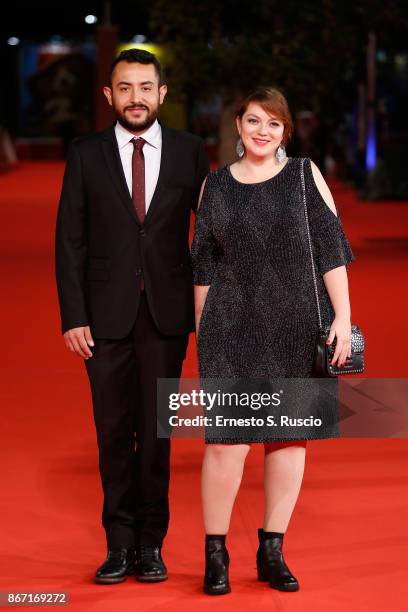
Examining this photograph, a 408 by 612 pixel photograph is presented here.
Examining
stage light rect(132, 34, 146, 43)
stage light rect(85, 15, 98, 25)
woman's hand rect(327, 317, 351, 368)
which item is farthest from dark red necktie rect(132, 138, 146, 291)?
stage light rect(132, 34, 146, 43)

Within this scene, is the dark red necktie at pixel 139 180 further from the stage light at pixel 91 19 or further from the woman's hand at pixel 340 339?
the stage light at pixel 91 19

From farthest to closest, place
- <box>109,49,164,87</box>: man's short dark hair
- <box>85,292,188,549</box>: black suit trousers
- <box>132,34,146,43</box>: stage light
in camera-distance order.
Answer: <box>132,34,146,43</box>: stage light < <box>85,292,188,549</box>: black suit trousers < <box>109,49,164,87</box>: man's short dark hair

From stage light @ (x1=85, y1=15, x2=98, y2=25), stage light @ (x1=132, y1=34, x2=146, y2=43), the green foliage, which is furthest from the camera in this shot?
stage light @ (x1=132, y1=34, x2=146, y2=43)

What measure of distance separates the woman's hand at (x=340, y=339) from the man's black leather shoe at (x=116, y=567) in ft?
3.14

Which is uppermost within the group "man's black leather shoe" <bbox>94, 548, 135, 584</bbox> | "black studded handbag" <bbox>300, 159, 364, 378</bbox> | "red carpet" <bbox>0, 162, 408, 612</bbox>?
"black studded handbag" <bbox>300, 159, 364, 378</bbox>

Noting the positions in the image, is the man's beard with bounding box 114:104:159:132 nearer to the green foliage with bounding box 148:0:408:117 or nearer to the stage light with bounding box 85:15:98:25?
the green foliage with bounding box 148:0:408:117

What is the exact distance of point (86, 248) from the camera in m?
4.74

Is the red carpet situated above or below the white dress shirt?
below

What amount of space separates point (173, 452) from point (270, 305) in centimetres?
233

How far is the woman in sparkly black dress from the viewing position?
14.9 feet

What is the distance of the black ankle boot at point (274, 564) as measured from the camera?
15.1ft

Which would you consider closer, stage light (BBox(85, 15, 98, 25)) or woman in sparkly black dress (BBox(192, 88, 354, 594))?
woman in sparkly black dress (BBox(192, 88, 354, 594))

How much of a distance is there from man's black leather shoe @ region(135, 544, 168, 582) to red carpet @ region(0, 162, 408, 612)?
37mm

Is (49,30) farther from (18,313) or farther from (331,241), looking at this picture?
(331,241)
